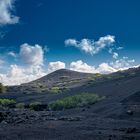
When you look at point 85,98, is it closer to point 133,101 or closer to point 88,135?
point 133,101

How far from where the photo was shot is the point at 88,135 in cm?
3403

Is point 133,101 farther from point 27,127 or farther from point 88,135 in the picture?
point 88,135

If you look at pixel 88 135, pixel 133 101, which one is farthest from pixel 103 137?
pixel 133 101

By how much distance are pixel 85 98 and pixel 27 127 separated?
42.9m

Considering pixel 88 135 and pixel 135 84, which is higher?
pixel 135 84

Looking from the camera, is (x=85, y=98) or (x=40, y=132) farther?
(x=85, y=98)

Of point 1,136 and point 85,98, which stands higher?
point 85,98

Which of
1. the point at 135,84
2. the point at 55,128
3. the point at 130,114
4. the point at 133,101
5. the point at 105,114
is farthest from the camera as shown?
the point at 135,84

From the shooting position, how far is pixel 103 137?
32.6 metres

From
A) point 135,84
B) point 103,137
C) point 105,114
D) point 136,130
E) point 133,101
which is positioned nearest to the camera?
point 103,137

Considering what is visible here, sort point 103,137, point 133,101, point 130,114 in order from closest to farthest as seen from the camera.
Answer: point 103,137, point 130,114, point 133,101

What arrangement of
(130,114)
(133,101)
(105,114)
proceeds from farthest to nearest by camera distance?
(133,101)
(105,114)
(130,114)

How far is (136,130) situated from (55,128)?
7.63 meters

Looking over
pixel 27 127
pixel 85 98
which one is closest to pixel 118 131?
pixel 27 127
